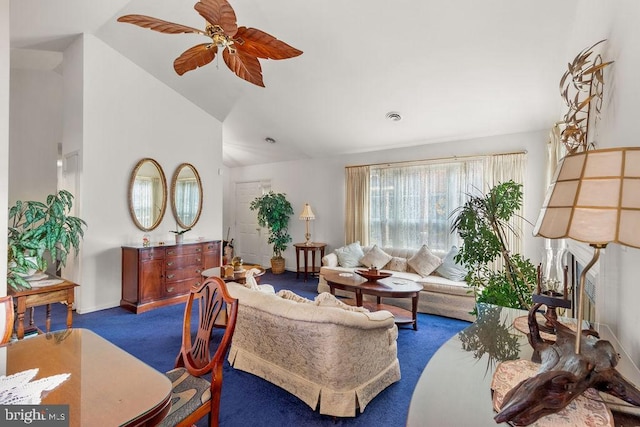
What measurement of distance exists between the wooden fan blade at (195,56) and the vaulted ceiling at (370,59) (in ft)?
3.42

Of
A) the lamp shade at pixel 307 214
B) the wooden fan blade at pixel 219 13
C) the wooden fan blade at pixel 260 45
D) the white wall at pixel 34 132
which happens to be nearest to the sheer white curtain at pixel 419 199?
the lamp shade at pixel 307 214

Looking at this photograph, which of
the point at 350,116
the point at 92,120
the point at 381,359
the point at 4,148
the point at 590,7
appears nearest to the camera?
the point at 590,7

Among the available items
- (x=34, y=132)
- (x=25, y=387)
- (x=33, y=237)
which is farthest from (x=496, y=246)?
(x=34, y=132)

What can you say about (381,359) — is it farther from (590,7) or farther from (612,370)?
(590,7)

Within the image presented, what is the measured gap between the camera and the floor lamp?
0.63 m

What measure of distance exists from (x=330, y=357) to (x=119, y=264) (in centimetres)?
381

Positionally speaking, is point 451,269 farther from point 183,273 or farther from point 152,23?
point 152,23

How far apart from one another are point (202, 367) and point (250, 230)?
6.29 m

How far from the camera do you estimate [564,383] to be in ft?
2.17

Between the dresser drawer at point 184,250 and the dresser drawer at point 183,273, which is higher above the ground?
the dresser drawer at point 184,250

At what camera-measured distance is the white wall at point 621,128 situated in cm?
106

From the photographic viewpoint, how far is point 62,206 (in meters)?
2.86

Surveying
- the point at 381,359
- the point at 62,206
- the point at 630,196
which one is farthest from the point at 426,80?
the point at 62,206

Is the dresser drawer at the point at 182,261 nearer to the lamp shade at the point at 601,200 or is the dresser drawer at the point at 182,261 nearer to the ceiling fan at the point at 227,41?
the ceiling fan at the point at 227,41
